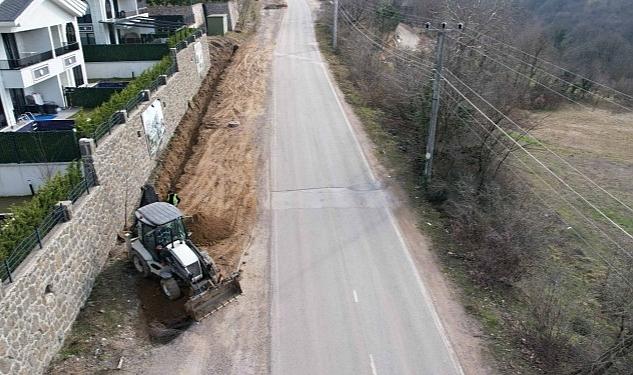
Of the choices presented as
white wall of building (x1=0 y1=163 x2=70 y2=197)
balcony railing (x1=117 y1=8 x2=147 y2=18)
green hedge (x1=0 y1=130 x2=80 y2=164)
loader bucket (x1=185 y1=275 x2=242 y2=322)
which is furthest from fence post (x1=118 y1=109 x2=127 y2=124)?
balcony railing (x1=117 y1=8 x2=147 y2=18)

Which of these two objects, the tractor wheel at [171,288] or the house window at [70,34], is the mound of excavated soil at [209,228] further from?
the house window at [70,34]

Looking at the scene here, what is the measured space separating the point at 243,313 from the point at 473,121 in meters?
16.8

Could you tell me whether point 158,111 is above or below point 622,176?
above

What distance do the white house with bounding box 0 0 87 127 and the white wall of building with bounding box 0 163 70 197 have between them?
8.75 meters

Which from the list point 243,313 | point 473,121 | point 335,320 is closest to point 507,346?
point 335,320

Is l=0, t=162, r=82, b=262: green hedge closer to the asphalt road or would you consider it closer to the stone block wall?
the stone block wall

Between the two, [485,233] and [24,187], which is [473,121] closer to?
[485,233]

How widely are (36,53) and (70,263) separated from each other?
20.9 m

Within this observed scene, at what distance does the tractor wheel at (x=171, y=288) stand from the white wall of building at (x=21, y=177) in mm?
8930

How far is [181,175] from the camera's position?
76.9ft

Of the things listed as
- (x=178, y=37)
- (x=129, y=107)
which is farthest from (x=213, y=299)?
(x=178, y=37)

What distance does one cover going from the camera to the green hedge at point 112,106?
1798 centimetres

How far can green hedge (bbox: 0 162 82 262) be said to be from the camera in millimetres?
11719

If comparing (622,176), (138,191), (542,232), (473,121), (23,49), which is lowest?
(622,176)
